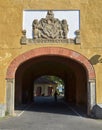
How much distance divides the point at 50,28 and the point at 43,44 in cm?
111

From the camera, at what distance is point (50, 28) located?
82.6 ft

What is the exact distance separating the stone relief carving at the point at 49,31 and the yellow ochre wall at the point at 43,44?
0.32 m

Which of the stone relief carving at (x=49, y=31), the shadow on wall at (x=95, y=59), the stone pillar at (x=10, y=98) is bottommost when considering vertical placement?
the stone pillar at (x=10, y=98)

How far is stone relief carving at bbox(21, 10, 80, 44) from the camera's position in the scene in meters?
25.1

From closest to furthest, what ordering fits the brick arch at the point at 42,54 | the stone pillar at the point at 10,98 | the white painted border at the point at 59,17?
the stone pillar at the point at 10,98 → the brick arch at the point at 42,54 → the white painted border at the point at 59,17

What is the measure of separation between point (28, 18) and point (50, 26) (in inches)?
59.3

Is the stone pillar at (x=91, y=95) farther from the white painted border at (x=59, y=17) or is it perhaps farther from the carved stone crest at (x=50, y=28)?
the carved stone crest at (x=50, y=28)

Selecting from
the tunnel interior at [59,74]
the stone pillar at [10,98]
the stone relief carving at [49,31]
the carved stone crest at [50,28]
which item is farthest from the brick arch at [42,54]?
the tunnel interior at [59,74]

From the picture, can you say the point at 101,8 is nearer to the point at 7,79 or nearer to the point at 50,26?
the point at 50,26

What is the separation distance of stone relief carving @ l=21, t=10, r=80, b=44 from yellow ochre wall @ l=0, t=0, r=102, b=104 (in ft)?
1.05

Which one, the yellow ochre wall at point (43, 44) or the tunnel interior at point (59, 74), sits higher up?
the yellow ochre wall at point (43, 44)

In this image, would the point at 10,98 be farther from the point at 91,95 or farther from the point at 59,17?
the point at 59,17

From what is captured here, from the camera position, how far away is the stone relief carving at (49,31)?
25.1m

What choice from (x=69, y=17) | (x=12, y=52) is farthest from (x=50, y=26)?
(x=12, y=52)
